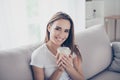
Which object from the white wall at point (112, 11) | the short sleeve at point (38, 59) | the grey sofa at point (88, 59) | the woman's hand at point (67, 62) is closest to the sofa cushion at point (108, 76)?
the grey sofa at point (88, 59)

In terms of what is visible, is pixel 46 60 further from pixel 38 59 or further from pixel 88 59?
pixel 88 59

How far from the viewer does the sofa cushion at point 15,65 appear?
1.06 m

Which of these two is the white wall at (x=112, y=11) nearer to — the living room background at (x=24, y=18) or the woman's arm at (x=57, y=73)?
the living room background at (x=24, y=18)

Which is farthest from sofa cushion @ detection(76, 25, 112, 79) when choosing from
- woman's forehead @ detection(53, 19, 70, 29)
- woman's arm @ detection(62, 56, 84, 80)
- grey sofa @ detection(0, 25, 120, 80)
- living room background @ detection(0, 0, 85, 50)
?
living room background @ detection(0, 0, 85, 50)

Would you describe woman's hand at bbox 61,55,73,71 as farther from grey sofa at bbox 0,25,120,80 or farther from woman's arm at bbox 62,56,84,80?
grey sofa at bbox 0,25,120,80

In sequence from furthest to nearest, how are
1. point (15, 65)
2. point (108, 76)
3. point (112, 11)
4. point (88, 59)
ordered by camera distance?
1. point (112, 11)
2. point (108, 76)
3. point (88, 59)
4. point (15, 65)

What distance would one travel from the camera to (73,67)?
1.19m

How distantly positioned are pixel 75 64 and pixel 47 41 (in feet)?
0.74

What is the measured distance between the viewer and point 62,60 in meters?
1.11

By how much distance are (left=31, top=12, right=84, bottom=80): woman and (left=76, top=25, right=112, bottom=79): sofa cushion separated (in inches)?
14.2

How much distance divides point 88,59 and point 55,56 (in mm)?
485

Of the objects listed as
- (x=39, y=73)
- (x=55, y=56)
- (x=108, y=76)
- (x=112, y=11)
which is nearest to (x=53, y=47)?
(x=55, y=56)

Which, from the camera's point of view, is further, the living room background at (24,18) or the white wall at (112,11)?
the white wall at (112,11)

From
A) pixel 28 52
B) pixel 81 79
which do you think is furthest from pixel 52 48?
pixel 81 79
